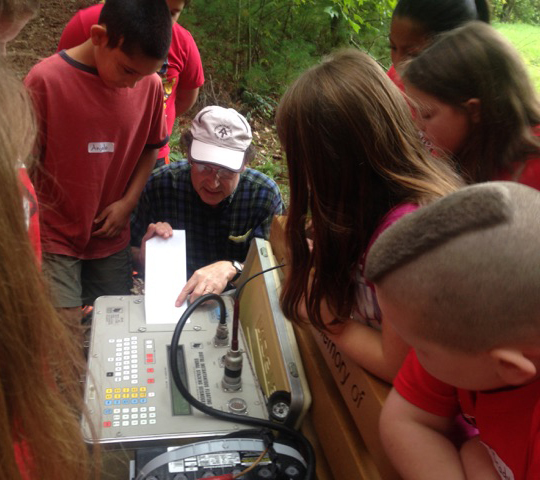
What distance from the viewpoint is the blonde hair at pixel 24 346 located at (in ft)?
1.61

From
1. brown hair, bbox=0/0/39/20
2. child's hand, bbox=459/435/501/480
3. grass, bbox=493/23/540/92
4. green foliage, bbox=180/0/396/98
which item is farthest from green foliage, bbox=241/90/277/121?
child's hand, bbox=459/435/501/480

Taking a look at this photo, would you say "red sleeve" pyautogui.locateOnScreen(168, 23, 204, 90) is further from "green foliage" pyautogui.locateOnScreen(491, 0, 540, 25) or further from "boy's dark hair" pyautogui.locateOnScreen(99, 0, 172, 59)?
"green foliage" pyautogui.locateOnScreen(491, 0, 540, 25)

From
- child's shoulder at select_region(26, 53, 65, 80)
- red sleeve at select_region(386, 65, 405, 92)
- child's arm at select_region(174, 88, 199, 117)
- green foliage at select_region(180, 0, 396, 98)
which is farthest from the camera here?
green foliage at select_region(180, 0, 396, 98)

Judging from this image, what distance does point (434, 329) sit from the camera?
667mm

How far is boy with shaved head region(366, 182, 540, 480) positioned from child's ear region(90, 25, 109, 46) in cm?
143

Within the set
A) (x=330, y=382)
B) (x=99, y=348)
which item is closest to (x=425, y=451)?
(x=330, y=382)

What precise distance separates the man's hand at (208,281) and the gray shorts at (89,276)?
24.8 inches

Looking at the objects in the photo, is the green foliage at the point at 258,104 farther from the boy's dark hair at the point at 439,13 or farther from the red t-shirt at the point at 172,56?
the boy's dark hair at the point at 439,13

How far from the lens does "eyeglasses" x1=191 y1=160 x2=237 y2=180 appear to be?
A: 1894 millimetres

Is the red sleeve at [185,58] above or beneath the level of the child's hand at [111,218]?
above

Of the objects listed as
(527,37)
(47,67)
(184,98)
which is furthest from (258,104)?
(47,67)

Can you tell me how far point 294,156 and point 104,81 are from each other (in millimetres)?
1028

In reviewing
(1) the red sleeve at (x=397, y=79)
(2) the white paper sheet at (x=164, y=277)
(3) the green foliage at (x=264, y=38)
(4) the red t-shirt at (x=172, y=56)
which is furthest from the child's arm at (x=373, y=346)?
(3) the green foliage at (x=264, y=38)

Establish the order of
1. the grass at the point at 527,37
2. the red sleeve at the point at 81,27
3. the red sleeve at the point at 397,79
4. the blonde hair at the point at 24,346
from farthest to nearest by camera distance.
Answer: the grass at the point at 527,37
the red sleeve at the point at 81,27
the red sleeve at the point at 397,79
the blonde hair at the point at 24,346
